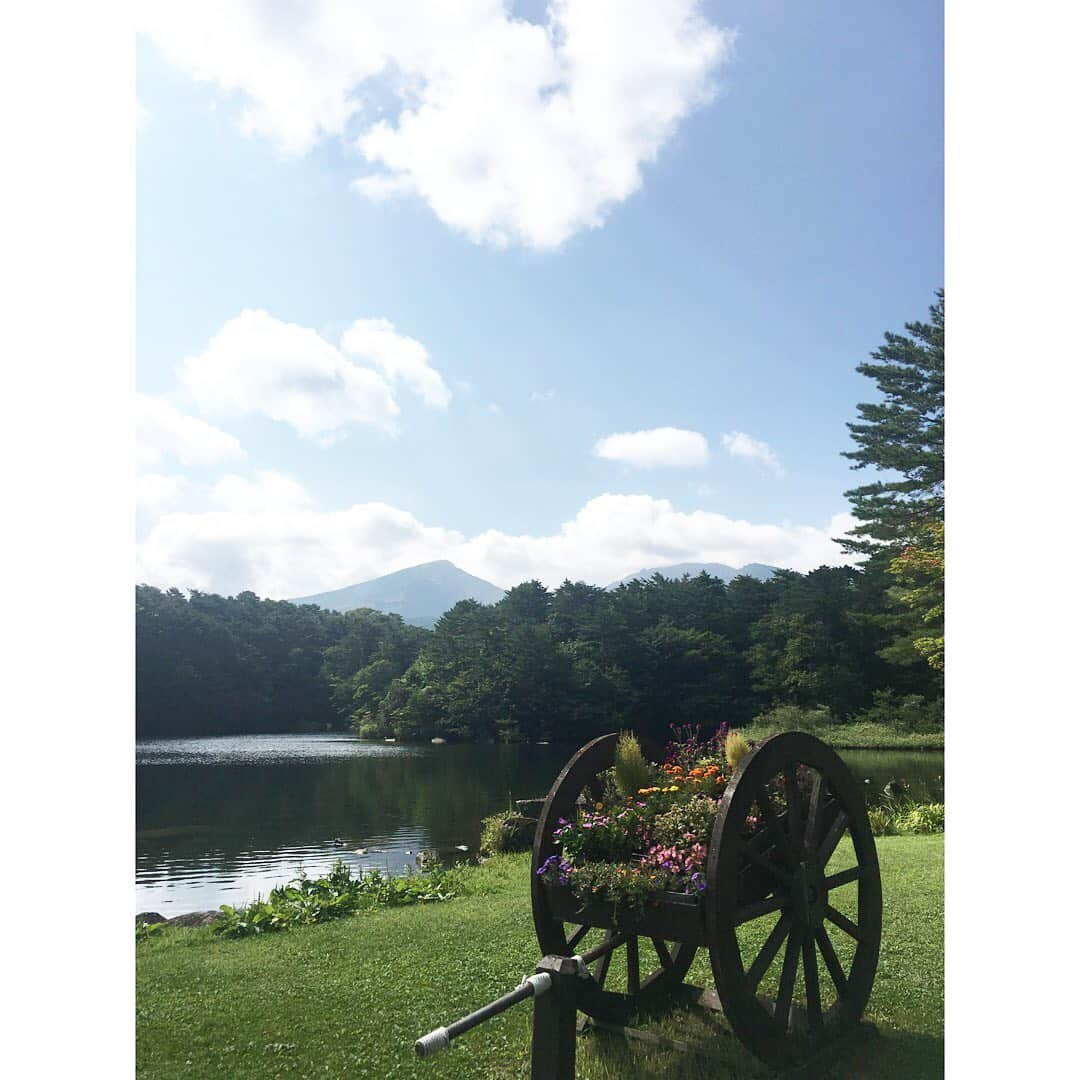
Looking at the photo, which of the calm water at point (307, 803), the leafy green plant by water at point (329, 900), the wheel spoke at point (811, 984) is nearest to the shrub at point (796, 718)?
the calm water at point (307, 803)

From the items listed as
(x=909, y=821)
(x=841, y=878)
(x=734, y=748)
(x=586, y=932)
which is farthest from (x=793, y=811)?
(x=909, y=821)

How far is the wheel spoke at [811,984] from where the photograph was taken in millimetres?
2793

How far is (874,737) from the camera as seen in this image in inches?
795

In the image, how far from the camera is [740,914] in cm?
250

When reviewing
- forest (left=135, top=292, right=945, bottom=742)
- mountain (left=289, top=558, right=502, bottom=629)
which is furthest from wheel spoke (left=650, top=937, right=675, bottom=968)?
mountain (left=289, top=558, right=502, bottom=629)

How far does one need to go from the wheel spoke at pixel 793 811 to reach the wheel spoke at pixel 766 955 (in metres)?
0.21

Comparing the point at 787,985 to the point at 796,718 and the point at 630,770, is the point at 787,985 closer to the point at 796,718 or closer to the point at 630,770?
the point at 630,770

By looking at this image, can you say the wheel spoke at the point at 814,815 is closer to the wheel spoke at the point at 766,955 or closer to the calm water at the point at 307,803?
the wheel spoke at the point at 766,955

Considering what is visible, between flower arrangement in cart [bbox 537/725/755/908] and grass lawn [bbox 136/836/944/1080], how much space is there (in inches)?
26.2

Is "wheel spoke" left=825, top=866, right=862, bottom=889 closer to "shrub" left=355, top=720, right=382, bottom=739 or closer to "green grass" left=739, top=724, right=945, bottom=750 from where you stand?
"green grass" left=739, top=724, right=945, bottom=750

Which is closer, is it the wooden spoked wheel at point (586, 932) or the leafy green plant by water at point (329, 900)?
the wooden spoked wheel at point (586, 932)

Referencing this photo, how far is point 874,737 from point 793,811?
19.1m
